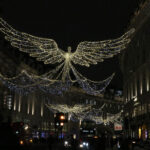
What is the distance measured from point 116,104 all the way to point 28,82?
267 ft

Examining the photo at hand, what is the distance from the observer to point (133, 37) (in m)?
58.9

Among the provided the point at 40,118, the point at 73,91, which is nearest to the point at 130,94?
the point at 40,118

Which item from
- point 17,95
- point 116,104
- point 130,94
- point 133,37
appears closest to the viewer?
point 133,37

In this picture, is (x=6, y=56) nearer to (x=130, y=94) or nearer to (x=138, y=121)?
(x=130, y=94)

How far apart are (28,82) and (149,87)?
35.1 metres

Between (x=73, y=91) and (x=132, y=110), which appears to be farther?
(x=73, y=91)

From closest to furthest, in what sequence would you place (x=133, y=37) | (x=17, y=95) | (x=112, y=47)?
1. (x=112, y=47)
2. (x=133, y=37)
3. (x=17, y=95)

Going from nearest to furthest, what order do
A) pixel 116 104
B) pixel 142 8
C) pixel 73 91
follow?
pixel 142 8
pixel 73 91
pixel 116 104

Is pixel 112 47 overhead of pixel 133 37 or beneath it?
beneath

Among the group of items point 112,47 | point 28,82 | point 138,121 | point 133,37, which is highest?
point 133,37

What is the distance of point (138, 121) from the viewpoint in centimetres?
5450

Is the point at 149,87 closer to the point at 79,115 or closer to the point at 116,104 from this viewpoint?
the point at 79,115

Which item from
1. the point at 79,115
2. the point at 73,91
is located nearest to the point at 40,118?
the point at 79,115

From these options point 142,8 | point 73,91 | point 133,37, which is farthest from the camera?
point 73,91
